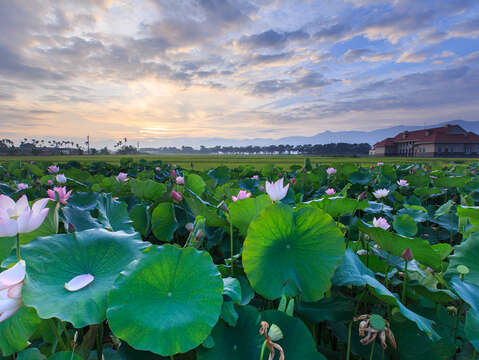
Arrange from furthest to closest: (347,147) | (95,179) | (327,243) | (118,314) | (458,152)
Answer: (347,147), (458,152), (95,179), (327,243), (118,314)

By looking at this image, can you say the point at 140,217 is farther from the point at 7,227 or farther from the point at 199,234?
the point at 7,227

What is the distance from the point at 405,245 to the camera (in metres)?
0.73

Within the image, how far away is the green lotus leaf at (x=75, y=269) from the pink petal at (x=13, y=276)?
1.5 inches

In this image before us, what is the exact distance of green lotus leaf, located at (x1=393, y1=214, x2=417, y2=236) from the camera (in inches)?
48.6

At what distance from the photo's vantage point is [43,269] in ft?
1.81

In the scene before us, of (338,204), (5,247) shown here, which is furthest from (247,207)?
(5,247)

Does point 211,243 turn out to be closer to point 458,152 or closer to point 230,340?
point 230,340

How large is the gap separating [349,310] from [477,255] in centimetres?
43

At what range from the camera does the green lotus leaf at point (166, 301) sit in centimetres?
47

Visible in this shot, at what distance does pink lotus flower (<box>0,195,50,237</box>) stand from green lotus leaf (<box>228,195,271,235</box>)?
1.66 feet

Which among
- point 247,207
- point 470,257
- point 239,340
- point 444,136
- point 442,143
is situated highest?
point 444,136

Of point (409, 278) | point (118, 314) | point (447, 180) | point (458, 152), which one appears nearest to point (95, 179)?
point (118, 314)

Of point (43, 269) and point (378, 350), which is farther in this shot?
point (378, 350)

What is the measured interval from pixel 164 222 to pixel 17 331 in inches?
37.6
